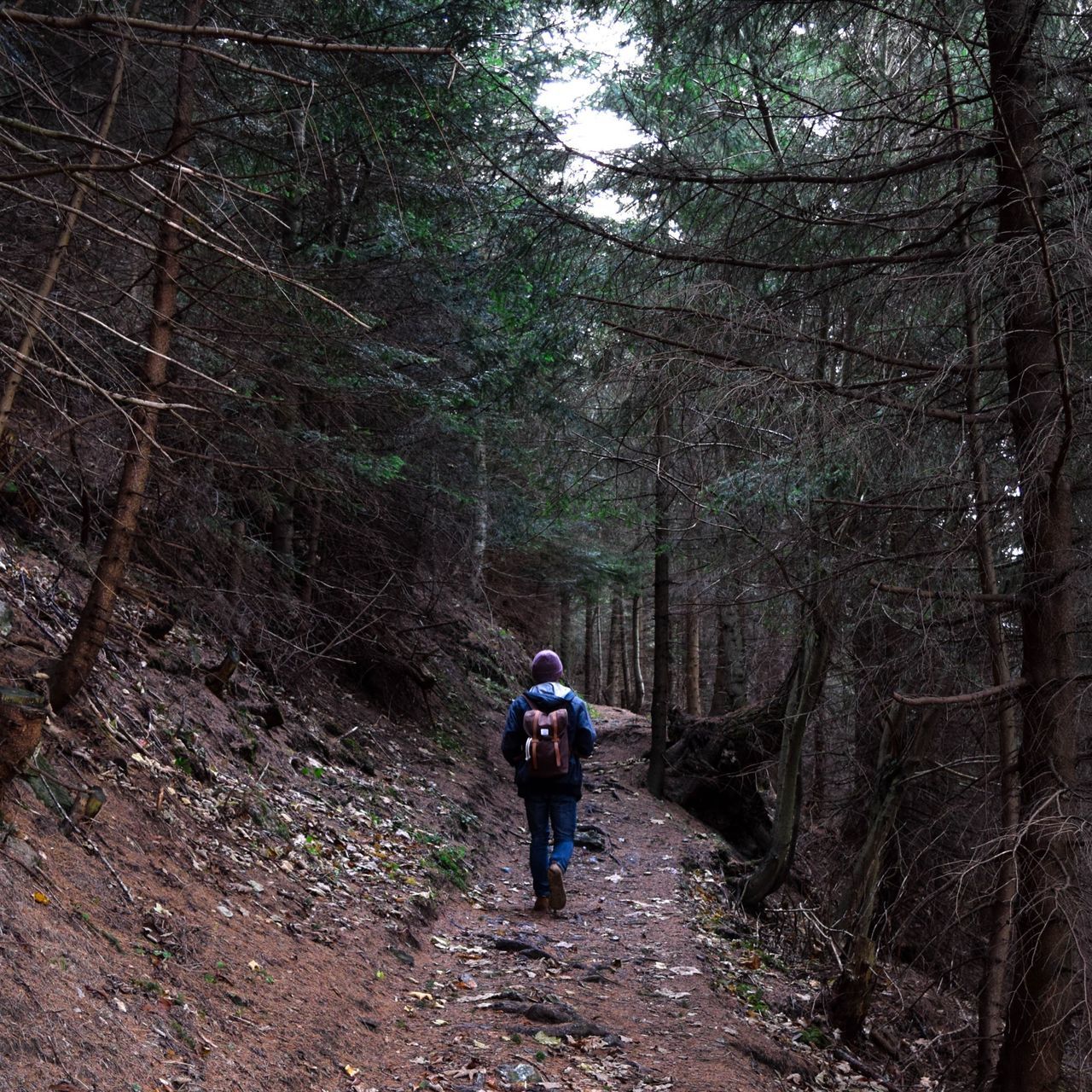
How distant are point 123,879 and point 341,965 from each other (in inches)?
61.3

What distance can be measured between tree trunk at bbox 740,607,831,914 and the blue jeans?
2.71 m

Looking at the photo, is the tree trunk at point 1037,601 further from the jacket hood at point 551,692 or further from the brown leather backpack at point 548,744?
the jacket hood at point 551,692

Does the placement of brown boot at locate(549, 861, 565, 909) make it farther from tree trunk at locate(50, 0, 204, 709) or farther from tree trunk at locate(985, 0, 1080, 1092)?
tree trunk at locate(50, 0, 204, 709)

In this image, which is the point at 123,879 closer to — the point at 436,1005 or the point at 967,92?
the point at 436,1005

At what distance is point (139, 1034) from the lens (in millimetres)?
3994

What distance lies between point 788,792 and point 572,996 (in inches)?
180

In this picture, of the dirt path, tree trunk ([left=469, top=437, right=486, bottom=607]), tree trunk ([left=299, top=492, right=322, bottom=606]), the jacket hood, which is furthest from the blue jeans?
tree trunk ([left=469, top=437, right=486, bottom=607])

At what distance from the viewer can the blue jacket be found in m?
8.41

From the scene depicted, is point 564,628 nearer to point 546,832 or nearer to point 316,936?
point 546,832

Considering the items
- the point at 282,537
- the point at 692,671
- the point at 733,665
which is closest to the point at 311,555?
the point at 282,537

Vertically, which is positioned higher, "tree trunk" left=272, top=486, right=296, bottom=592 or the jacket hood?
"tree trunk" left=272, top=486, right=296, bottom=592

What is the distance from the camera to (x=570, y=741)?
8.46m

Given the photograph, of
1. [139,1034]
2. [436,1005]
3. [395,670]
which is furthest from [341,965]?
[395,670]

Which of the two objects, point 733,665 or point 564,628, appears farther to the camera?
point 564,628
